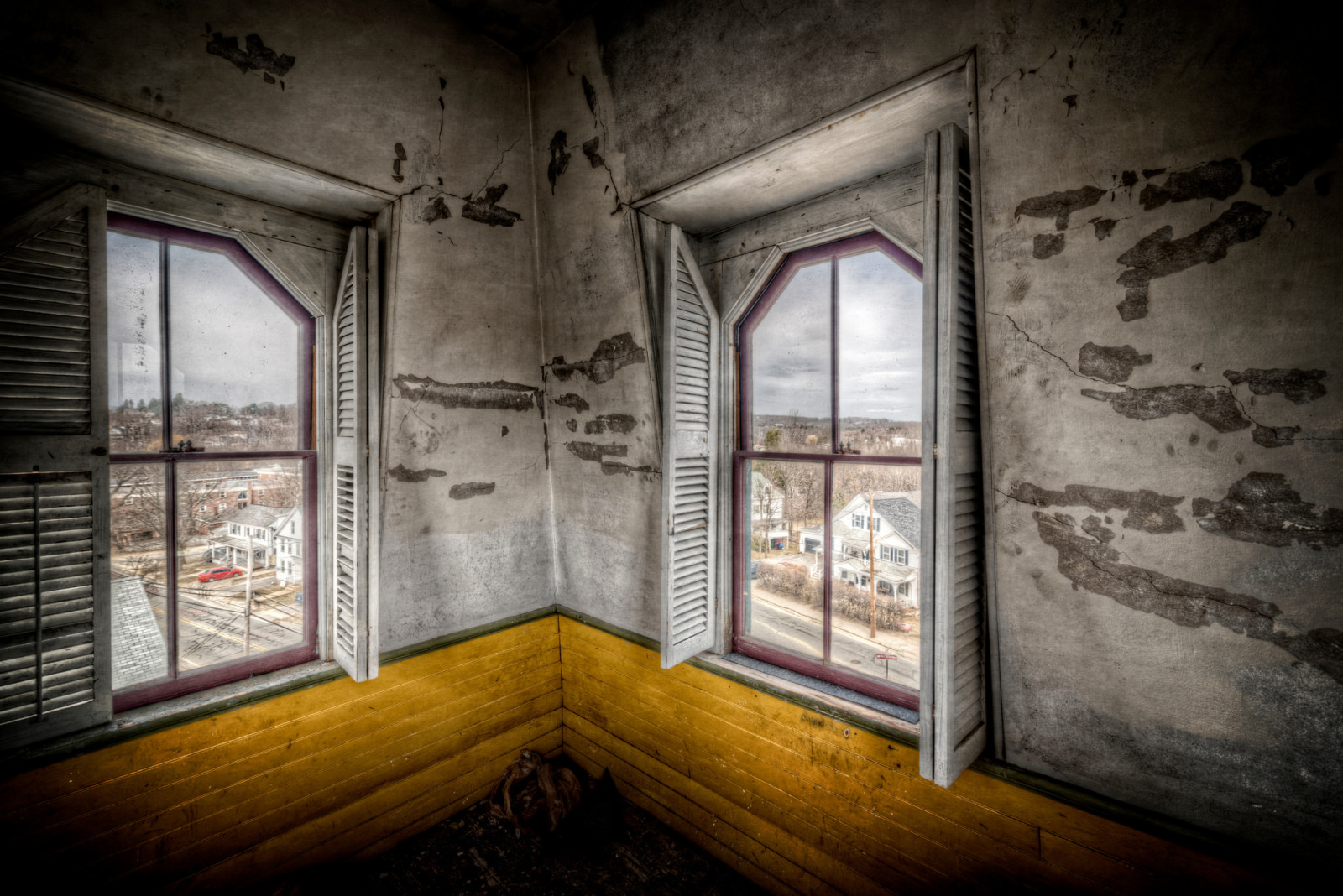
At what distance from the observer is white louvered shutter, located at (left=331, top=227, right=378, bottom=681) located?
6.95ft

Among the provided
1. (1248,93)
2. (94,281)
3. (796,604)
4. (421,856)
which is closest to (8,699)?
(94,281)

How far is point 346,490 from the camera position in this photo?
2.24m

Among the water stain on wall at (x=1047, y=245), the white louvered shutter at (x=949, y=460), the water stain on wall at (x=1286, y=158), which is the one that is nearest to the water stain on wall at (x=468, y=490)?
the white louvered shutter at (x=949, y=460)

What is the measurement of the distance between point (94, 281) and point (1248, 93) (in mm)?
3091

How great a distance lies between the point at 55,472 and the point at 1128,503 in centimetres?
301

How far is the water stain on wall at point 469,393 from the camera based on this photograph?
7.71ft

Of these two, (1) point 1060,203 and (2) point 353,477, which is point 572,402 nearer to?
(2) point 353,477

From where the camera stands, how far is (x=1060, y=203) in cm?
139

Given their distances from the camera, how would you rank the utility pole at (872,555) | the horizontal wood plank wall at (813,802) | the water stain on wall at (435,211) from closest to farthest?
1. the horizontal wood plank wall at (813,802)
2. the utility pole at (872,555)
3. the water stain on wall at (435,211)

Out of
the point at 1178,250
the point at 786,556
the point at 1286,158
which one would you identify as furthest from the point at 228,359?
the point at 1286,158

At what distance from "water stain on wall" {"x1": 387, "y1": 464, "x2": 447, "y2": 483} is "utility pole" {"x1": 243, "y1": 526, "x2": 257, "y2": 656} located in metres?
0.58

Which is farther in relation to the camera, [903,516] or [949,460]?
[903,516]

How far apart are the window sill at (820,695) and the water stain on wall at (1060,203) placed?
5.13ft

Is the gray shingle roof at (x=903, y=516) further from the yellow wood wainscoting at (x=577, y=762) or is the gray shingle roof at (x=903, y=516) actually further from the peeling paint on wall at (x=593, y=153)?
the peeling paint on wall at (x=593, y=153)
